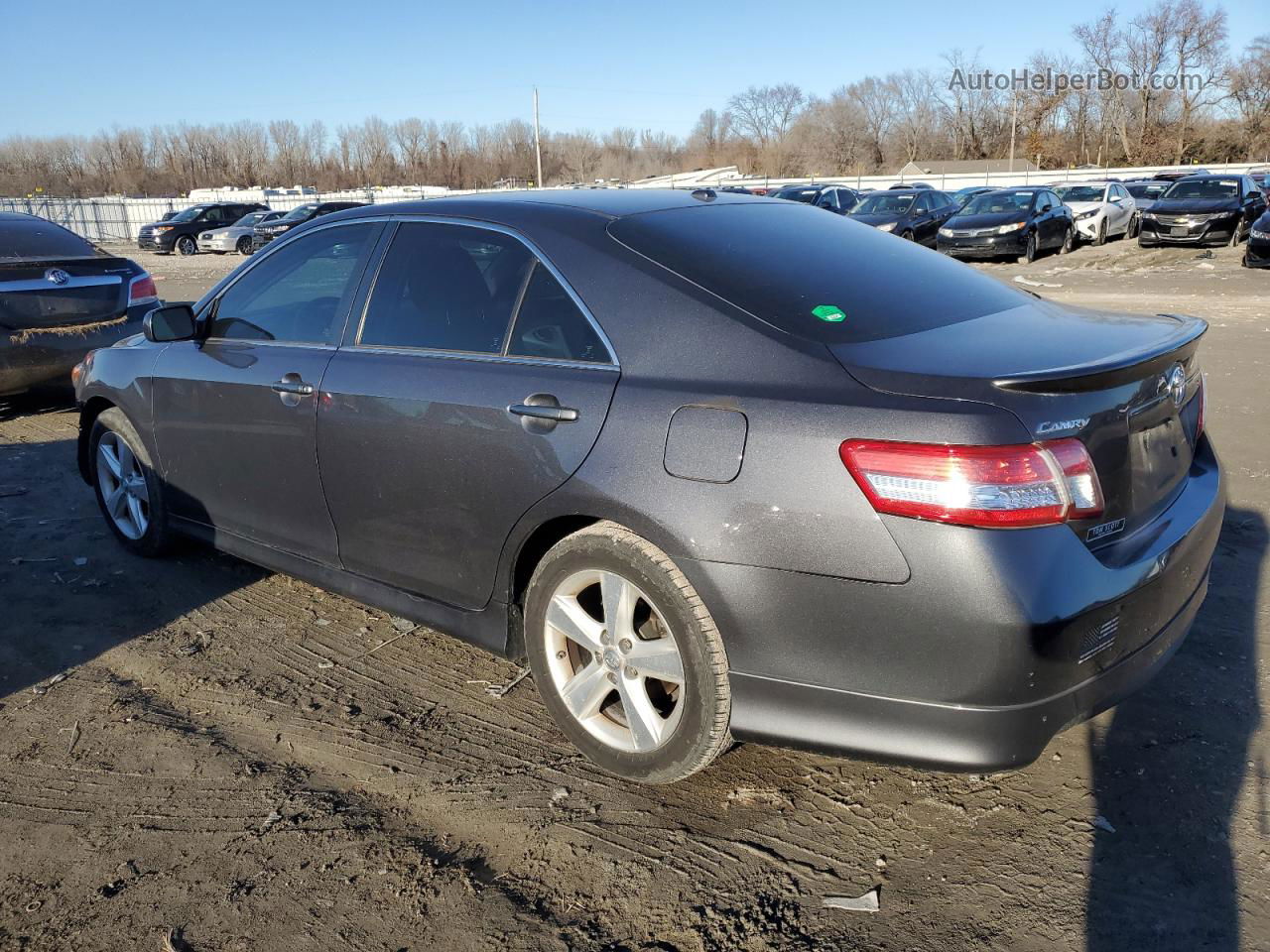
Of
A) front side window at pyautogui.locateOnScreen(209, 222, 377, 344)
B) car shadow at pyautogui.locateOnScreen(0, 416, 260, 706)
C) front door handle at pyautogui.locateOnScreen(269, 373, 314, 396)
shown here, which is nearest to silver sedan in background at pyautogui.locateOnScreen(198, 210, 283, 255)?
car shadow at pyautogui.locateOnScreen(0, 416, 260, 706)

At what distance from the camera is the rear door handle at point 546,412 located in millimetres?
2967

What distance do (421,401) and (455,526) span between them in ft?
1.40

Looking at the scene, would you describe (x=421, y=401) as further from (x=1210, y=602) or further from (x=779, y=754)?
(x=1210, y=602)

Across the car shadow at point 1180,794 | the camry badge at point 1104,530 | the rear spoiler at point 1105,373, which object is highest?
the rear spoiler at point 1105,373

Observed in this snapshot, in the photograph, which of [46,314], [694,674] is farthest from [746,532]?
[46,314]

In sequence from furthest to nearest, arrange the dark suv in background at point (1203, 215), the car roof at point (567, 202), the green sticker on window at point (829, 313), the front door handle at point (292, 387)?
the dark suv in background at point (1203, 215)
the front door handle at point (292, 387)
the car roof at point (567, 202)
the green sticker on window at point (829, 313)

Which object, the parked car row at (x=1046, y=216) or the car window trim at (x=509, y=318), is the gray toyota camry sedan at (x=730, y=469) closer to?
the car window trim at (x=509, y=318)

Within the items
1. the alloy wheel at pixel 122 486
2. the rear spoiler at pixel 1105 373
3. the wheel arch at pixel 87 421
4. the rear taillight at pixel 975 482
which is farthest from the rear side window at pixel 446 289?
the wheel arch at pixel 87 421

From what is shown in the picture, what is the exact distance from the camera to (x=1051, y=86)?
88.8 m

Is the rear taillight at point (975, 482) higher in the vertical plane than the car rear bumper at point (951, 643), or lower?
higher

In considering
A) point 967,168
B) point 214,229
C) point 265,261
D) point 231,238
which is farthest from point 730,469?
point 967,168

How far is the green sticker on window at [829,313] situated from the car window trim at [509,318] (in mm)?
578

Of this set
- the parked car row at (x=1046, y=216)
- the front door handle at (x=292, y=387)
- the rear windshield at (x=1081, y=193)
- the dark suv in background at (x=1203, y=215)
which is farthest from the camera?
the rear windshield at (x=1081, y=193)

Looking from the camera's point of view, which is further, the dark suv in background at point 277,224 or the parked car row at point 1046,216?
the dark suv in background at point 277,224
